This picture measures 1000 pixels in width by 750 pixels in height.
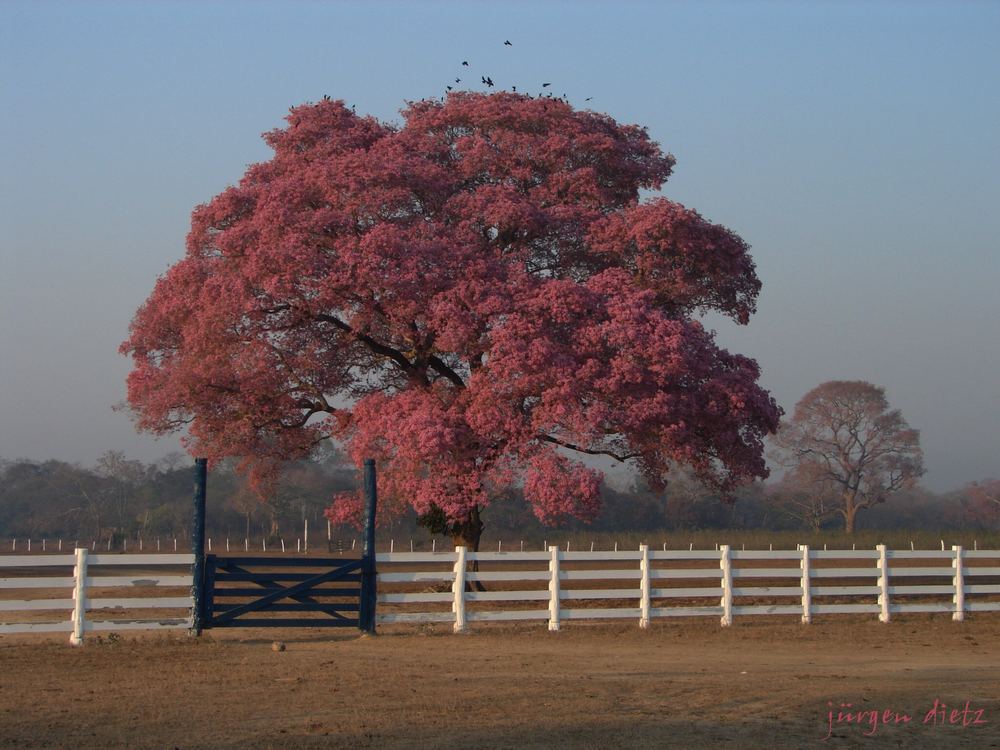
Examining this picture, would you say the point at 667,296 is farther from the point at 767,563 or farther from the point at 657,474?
the point at 767,563

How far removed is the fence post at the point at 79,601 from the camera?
57.1 feet

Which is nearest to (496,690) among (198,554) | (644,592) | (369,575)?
(369,575)

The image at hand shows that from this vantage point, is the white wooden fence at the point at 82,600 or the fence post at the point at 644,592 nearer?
the white wooden fence at the point at 82,600

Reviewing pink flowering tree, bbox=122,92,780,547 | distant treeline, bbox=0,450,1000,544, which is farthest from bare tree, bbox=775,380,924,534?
pink flowering tree, bbox=122,92,780,547

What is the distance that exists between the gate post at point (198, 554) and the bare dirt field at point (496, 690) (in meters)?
0.38

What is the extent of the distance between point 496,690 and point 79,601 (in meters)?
7.27

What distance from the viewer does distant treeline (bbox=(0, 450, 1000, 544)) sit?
78125 millimetres

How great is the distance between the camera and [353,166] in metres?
26.0

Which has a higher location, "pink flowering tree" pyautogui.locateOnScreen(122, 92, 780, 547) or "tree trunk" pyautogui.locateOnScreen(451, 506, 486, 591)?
"pink flowering tree" pyautogui.locateOnScreen(122, 92, 780, 547)

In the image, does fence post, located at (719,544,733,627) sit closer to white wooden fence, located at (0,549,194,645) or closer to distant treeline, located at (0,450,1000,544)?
white wooden fence, located at (0,549,194,645)

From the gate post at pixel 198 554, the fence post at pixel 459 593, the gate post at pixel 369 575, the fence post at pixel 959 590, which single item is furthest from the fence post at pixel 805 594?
the gate post at pixel 198 554

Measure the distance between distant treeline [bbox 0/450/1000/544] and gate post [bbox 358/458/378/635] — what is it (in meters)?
54.6

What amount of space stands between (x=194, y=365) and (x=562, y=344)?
836cm
